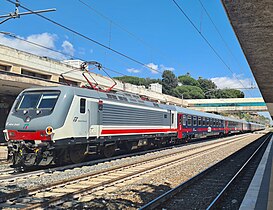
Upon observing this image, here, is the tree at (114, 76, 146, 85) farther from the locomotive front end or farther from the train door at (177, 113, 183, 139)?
the locomotive front end

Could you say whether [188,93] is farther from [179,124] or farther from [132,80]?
[179,124]

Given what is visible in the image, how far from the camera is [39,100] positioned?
39.3 feet

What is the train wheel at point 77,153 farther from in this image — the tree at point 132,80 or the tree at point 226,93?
the tree at point 132,80

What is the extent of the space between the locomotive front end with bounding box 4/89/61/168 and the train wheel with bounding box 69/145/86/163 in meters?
1.42

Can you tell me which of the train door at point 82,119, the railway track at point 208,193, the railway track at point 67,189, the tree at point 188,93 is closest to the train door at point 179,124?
the railway track at point 208,193

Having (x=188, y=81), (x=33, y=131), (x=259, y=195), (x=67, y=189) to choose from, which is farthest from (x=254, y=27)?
(x=188, y=81)

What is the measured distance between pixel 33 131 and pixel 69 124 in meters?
1.38

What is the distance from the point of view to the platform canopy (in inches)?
182

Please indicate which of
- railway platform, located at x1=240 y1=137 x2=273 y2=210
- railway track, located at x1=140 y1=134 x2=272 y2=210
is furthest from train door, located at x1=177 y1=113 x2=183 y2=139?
railway platform, located at x1=240 y1=137 x2=273 y2=210

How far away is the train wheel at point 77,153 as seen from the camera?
12625mm

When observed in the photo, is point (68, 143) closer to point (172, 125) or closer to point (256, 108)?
point (172, 125)

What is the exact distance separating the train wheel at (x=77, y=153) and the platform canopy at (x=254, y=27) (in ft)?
25.0

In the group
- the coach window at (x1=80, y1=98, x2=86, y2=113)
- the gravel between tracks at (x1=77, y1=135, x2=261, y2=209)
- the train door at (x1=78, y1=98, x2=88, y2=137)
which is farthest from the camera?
the coach window at (x1=80, y1=98, x2=86, y2=113)

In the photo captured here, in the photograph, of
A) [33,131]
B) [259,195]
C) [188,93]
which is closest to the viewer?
[259,195]
